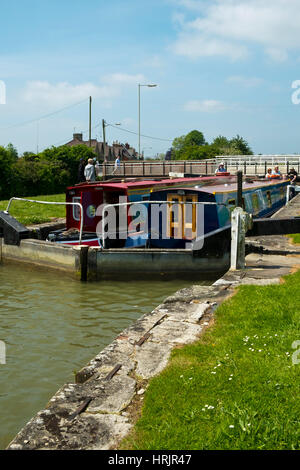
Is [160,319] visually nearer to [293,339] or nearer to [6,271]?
[293,339]

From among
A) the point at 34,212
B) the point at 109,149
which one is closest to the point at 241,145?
the point at 109,149

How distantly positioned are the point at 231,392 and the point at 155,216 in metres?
8.48

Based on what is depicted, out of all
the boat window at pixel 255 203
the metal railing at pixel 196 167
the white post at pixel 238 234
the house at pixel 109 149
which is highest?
the house at pixel 109 149

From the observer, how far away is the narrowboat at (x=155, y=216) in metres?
11.2

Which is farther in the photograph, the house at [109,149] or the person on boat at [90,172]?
the house at [109,149]

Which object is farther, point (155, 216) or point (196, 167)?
point (196, 167)

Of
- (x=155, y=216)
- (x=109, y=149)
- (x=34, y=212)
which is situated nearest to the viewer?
(x=155, y=216)

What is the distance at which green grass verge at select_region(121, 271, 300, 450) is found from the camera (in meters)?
3.18

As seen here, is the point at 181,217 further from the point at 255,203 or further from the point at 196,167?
the point at 196,167

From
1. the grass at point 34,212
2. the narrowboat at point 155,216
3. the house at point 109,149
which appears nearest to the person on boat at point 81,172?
the grass at point 34,212

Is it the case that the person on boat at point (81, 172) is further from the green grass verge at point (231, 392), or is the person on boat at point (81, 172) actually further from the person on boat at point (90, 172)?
the green grass verge at point (231, 392)

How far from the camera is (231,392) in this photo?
3.79 m

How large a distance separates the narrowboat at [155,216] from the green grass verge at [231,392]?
18.3 ft

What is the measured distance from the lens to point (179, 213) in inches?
461
